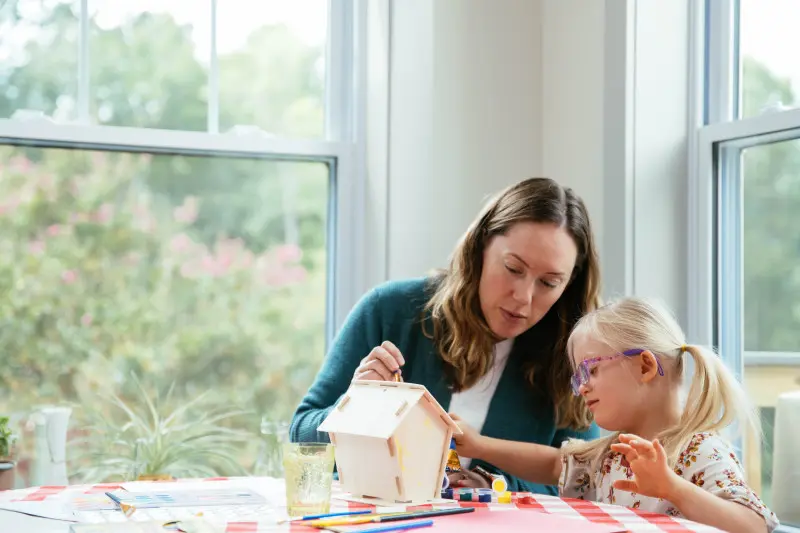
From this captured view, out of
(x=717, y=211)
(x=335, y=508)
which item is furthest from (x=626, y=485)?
(x=717, y=211)

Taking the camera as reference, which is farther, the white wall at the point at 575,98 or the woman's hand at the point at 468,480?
the white wall at the point at 575,98

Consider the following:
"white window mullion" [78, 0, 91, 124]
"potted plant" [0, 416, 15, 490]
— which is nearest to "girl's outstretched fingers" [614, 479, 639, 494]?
"potted plant" [0, 416, 15, 490]

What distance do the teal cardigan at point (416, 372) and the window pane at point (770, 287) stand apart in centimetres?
40

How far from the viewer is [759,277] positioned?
2295mm

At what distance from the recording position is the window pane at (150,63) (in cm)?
260

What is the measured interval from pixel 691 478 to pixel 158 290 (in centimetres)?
151

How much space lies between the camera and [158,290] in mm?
2633

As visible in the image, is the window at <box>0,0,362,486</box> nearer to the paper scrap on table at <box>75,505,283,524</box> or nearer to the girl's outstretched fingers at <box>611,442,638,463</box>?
the paper scrap on table at <box>75,505,283,524</box>

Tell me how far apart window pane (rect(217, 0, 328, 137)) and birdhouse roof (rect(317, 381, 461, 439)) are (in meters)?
1.28

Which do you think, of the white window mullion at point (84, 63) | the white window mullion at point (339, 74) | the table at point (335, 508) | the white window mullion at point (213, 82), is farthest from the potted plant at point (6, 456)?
the white window mullion at point (339, 74)

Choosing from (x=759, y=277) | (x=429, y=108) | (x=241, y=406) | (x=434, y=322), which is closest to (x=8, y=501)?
(x=434, y=322)

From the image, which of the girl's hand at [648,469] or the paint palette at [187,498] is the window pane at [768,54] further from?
the paint palette at [187,498]

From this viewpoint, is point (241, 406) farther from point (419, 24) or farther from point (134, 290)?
point (419, 24)

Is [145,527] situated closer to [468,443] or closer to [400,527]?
[400,527]
